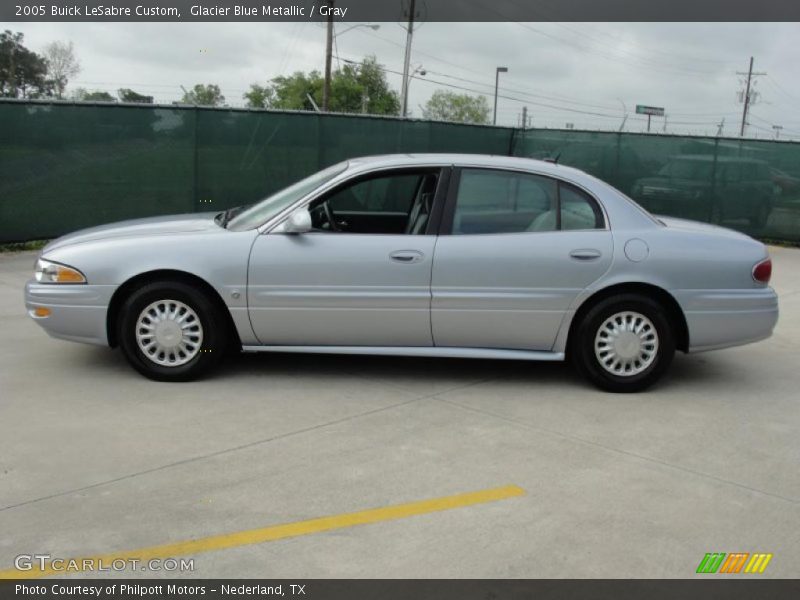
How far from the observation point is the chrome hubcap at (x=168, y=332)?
19.0 ft

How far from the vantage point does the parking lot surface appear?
11.9 feet

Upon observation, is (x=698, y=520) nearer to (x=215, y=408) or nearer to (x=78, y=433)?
(x=215, y=408)

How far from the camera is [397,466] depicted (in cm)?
452

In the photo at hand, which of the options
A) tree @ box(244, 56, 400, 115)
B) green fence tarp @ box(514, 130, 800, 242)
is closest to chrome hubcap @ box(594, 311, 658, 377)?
green fence tarp @ box(514, 130, 800, 242)

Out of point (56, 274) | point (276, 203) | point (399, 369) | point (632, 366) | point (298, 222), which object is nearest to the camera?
point (298, 222)

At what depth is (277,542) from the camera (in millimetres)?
3656

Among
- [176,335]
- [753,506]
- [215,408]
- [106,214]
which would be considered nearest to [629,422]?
[753,506]

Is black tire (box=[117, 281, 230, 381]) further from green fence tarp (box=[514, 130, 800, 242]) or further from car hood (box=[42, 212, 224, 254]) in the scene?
green fence tarp (box=[514, 130, 800, 242])

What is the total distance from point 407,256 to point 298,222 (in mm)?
761

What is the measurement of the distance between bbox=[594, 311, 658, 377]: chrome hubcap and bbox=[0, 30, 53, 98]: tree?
151 ft

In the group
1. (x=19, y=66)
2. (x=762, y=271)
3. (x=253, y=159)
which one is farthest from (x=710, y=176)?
(x=19, y=66)

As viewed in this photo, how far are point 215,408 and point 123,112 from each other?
772 centimetres
